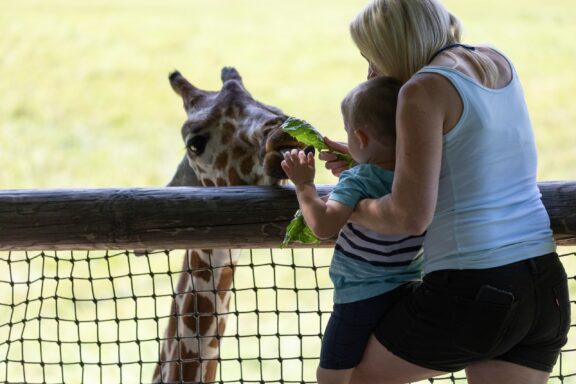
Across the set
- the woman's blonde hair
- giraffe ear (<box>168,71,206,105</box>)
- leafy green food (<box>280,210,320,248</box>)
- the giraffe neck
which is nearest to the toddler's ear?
the woman's blonde hair

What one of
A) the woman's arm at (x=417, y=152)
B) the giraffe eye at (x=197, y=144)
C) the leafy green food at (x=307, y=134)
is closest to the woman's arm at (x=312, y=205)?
the woman's arm at (x=417, y=152)

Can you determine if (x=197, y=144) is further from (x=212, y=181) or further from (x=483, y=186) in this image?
(x=483, y=186)

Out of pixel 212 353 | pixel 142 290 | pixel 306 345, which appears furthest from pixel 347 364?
pixel 142 290

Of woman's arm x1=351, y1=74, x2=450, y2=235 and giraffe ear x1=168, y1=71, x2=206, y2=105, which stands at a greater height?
giraffe ear x1=168, y1=71, x2=206, y2=105

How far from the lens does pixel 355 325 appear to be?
2.27 m

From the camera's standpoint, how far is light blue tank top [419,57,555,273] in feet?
6.88

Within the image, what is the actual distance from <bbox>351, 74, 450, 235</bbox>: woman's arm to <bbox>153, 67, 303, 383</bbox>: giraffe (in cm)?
127

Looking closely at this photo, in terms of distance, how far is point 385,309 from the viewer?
226 cm

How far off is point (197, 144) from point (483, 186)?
1.60m

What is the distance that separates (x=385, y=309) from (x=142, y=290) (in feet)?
28.4

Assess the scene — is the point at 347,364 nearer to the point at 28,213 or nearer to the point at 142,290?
the point at 28,213

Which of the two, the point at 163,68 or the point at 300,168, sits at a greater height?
the point at 163,68

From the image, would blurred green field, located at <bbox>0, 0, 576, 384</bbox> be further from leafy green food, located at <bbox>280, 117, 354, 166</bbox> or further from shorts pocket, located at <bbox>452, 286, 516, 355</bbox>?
shorts pocket, located at <bbox>452, 286, 516, 355</bbox>

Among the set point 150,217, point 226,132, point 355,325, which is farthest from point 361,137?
point 226,132
